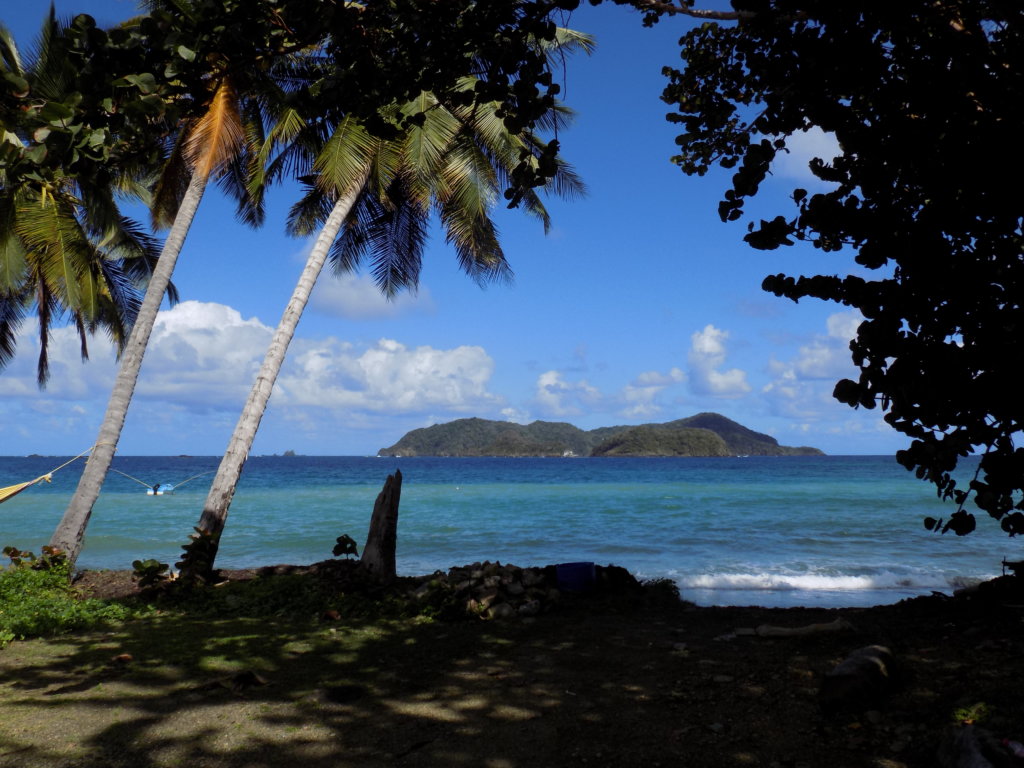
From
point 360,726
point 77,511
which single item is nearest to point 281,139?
point 77,511

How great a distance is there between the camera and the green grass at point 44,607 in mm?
6902

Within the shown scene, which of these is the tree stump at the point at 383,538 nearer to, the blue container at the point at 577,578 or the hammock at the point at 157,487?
the blue container at the point at 577,578

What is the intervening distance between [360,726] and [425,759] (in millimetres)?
710

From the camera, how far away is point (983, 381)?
8.36 feet

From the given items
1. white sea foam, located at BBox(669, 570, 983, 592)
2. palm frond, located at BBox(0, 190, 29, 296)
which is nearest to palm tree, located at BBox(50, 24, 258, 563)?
palm frond, located at BBox(0, 190, 29, 296)

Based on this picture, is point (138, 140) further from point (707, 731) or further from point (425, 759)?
point (707, 731)

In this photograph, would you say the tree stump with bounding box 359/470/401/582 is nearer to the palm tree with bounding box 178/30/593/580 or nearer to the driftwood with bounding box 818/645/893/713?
the palm tree with bounding box 178/30/593/580

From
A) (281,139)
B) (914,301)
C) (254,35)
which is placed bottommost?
(914,301)

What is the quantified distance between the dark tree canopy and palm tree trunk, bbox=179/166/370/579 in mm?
7966

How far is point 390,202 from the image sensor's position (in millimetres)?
12852

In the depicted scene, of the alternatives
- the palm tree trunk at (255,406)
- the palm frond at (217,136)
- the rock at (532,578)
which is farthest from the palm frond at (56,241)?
the rock at (532,578)

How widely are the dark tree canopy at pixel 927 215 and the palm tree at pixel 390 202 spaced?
214 inches

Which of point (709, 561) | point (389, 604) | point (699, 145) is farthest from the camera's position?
point (709, 561)

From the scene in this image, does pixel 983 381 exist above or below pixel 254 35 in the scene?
below
